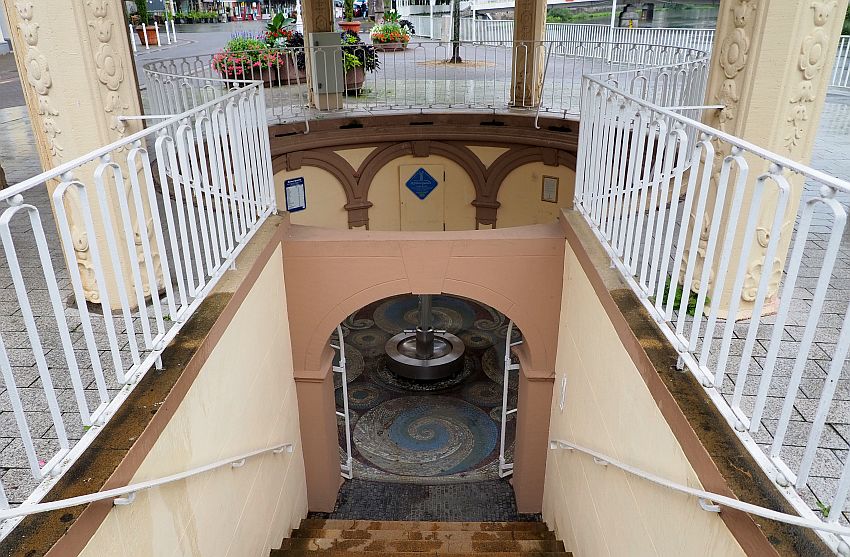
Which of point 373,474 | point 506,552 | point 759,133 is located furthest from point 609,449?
point 373,474

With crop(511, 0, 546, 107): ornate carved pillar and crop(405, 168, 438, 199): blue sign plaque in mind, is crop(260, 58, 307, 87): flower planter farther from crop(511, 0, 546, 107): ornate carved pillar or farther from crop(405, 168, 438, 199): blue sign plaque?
crop(511, 0, 546, 107): ornate carved pillar

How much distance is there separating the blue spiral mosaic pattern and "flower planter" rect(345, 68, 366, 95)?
5360mm

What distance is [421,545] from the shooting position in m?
5.24

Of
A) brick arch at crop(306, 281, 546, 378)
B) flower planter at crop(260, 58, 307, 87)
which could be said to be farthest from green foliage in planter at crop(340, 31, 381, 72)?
brick arch at crop(306, 281, 546, 378)

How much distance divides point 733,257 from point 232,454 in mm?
3307

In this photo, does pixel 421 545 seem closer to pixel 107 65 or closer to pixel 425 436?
pixel 425 436

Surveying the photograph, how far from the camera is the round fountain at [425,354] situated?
360 inches

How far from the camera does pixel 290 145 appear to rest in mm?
8883

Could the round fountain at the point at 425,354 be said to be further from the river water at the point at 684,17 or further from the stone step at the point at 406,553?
the river water at the point at 684,17

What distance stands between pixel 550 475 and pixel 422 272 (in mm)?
2320

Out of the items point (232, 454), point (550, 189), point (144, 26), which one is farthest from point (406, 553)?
point (144, 26)

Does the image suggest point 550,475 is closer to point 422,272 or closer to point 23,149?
point 422,272

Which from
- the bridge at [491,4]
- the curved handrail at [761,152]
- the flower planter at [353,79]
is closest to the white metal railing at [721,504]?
the curved handrail at [761,152]

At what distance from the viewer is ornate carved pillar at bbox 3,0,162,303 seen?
11.3 feet
